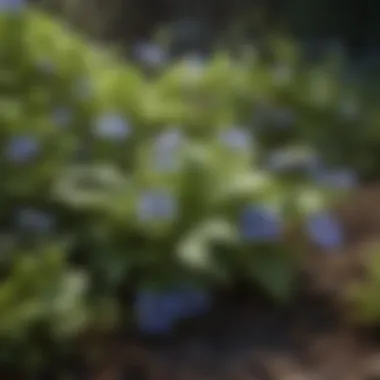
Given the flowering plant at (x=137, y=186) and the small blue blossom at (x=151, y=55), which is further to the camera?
the small blue blossom at (x=151, y=55)

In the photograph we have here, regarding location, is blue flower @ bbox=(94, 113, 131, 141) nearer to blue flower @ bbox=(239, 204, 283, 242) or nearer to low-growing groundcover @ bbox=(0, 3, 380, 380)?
low-growing groundcover @ bbox=(0, 3, 380, 380)

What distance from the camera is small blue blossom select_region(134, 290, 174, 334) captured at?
6.42 ft

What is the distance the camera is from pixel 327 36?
3.71 meters

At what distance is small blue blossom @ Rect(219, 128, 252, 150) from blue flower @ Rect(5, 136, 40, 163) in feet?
1.52

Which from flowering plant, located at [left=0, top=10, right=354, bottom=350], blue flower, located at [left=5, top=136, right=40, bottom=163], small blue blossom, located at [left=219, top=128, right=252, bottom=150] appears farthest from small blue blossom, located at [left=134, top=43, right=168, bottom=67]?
blue flower, located at [left=5, top=136, right=40, bottom=163]

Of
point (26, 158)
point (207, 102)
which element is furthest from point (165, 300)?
point (207, 102)

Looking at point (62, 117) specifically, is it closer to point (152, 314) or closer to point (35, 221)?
point (35, 221)

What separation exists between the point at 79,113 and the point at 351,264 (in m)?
0.77

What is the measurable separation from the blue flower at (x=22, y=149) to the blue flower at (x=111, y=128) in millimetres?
191

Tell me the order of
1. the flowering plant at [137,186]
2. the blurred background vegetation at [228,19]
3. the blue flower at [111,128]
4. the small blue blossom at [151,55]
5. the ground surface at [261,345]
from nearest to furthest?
1. the ground surface at [261,345]
2. the flowering plant at [137,186]
3. the blue flower at [111,128]
4. the small blue blossom at [151,55]
5. the blurred background vegetation at [228,19]

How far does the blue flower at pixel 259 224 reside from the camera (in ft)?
6.81

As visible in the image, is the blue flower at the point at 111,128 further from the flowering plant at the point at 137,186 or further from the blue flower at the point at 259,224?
the blue flower at the point at 259,224

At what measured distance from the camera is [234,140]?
238cm

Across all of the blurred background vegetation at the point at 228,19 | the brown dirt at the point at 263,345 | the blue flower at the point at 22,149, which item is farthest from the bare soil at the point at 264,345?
the blurred background vegetation at the point at 228,19
